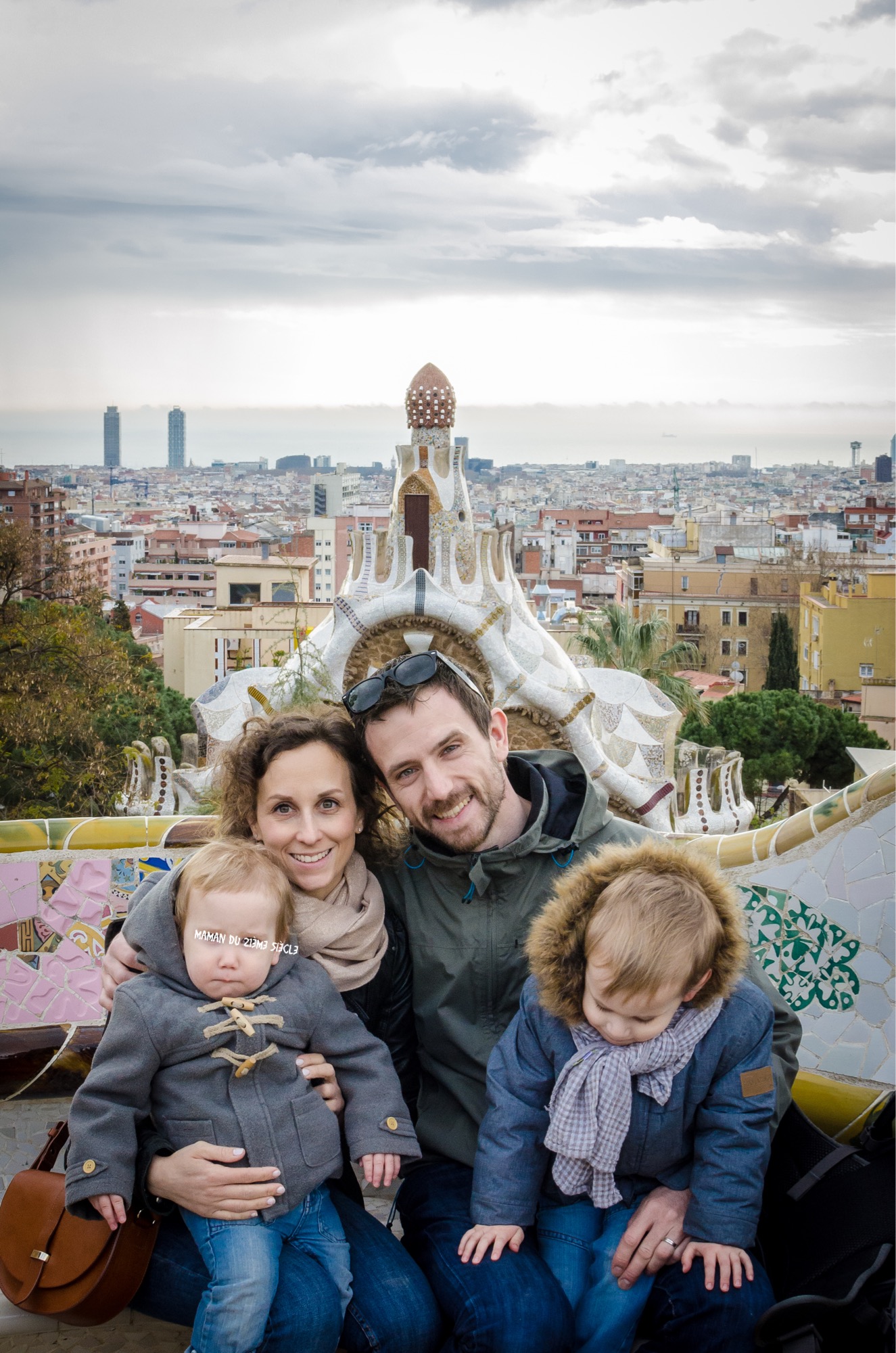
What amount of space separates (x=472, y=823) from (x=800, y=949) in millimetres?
1113

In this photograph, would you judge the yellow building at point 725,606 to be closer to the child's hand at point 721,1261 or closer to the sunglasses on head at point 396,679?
the sunglasses on head at point 396,679

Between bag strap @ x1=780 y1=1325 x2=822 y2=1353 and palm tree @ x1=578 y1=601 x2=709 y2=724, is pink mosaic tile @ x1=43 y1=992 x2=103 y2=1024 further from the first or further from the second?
palm tree @ x1=578 y1=601 x2=709 y2=724

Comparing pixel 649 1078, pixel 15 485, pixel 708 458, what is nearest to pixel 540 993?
pixel 649 1078

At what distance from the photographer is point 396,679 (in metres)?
2.49

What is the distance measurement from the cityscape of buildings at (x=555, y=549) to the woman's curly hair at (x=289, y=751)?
8.86 m

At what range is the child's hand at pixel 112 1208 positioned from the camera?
2.16 metres

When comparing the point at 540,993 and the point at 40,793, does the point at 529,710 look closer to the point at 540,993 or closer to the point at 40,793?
the point at 40,793

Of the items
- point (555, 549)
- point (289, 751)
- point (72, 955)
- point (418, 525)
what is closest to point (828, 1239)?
point (289, 751)

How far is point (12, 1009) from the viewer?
3395 mm

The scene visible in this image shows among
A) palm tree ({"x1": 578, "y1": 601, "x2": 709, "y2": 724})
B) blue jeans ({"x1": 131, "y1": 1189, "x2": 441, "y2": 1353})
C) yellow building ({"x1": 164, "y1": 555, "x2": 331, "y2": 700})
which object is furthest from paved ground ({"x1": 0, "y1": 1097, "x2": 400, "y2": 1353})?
yellow building ({"x1": 164, "y1": 555, "x2": 331, "y2": 700})

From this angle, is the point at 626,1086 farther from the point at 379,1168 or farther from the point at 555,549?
the point at 555,549

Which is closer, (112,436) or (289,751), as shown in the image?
(289,751)

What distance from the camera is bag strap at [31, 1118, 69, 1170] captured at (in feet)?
7.47

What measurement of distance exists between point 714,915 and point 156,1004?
99 cm
